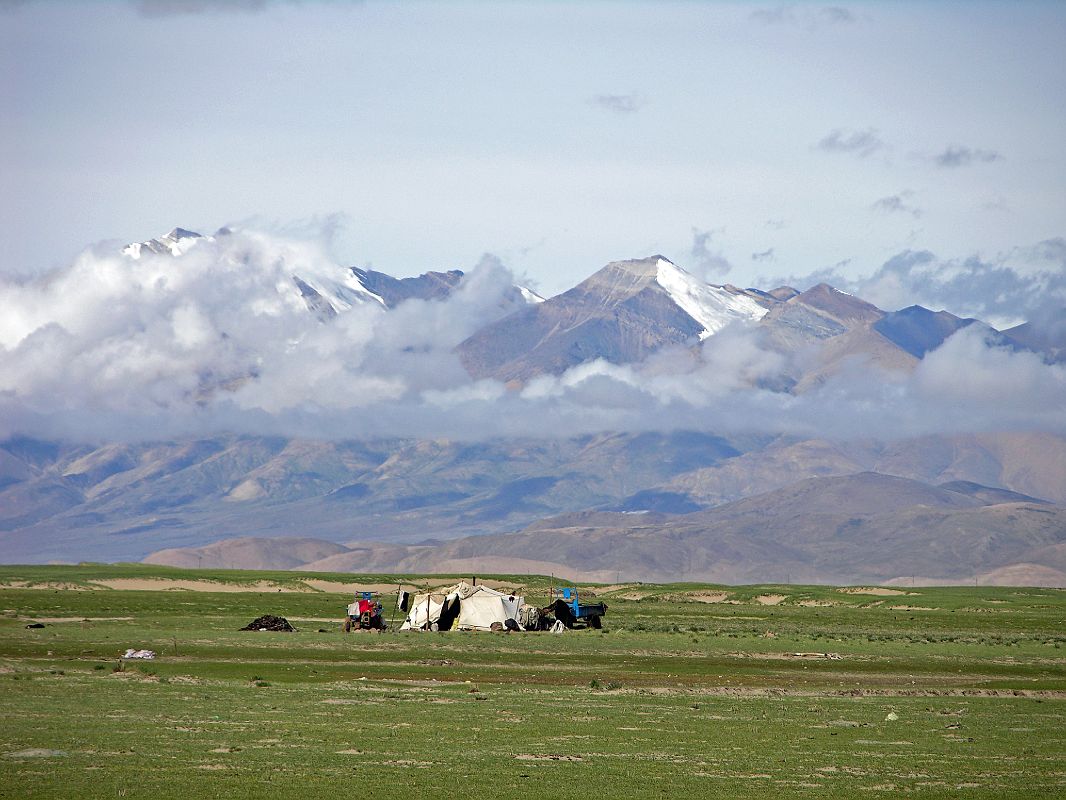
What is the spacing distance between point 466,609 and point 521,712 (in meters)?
38.1

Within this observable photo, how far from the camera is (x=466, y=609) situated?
81812mm

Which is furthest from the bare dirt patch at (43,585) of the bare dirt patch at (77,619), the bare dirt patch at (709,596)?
the bare dirt patch at (709,596)

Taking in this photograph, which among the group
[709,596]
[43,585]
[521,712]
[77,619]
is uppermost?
[709,596]

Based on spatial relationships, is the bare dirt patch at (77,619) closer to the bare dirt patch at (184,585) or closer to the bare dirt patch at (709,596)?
the bare dirt patch at (184,585)

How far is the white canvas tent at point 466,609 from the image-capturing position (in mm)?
80500

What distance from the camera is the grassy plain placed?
105 feet

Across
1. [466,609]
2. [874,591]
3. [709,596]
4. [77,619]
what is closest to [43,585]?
[77,619]

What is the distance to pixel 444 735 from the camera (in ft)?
126

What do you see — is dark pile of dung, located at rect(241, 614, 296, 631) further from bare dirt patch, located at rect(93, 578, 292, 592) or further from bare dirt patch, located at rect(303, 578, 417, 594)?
bare dirt patch, located at rect(303, 578, 417, 594)

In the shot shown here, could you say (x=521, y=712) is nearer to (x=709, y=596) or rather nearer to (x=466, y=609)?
(x=466, y=609)

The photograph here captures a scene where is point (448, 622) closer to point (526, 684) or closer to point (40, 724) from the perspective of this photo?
point (526, 684)

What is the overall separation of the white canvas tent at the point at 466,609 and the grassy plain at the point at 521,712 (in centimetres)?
411

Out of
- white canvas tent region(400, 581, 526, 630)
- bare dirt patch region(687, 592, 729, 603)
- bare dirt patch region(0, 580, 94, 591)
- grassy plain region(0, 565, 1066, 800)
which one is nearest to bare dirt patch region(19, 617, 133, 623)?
grassy plain region(0, 565, 1066, 800)

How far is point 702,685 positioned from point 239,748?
24282 millimetres
